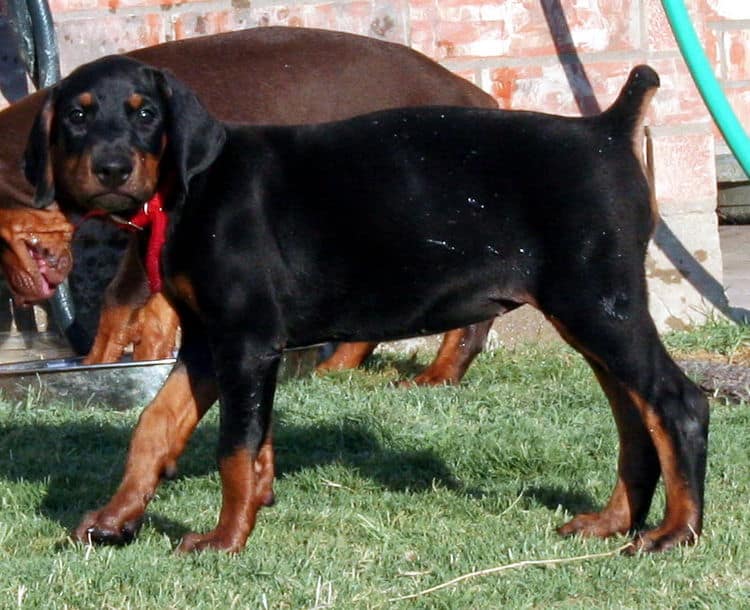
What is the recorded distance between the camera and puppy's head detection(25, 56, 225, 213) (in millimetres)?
4531

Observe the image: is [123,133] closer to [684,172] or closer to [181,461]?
[181,461]

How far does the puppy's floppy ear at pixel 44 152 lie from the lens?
4.77 metres

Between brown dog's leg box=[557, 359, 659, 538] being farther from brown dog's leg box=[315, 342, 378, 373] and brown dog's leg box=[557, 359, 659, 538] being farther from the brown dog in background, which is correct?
brown dog's leg box=[315, 342, 378, 373]

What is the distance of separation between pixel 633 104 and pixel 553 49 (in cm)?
366

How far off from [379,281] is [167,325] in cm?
291

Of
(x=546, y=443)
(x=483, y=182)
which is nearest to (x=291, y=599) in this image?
(x=483, y=182)

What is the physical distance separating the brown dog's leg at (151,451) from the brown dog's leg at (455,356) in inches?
97.2

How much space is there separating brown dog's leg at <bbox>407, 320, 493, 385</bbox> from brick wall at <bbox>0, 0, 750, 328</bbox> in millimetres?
1392

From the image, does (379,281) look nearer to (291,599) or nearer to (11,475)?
(291,599)

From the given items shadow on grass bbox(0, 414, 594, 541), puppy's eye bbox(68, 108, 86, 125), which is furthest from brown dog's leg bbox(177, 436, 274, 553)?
puppy's eye bbox(68, 108, 86, 125)

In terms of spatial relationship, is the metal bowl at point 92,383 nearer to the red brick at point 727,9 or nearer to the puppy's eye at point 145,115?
the puppy's eye at point 145,115

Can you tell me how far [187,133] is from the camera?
4645 millimetres

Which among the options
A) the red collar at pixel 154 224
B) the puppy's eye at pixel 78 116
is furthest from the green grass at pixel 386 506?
the puppy's eye at pixel 78 116

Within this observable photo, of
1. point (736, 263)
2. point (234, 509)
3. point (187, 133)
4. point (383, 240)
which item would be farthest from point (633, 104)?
point (736, 263)
